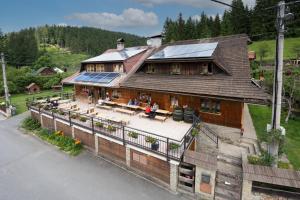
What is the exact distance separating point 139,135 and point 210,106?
5.63m

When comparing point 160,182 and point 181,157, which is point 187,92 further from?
point 160,182

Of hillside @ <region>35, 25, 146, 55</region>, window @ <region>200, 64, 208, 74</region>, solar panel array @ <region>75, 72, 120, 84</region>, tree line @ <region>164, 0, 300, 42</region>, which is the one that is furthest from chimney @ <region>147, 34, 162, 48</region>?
hillside @ <region>35, 25, 146, 55</region>

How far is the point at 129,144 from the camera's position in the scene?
12.1m

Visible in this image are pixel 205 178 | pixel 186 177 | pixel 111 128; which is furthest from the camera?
pixel 111 128

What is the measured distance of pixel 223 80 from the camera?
45.3ft

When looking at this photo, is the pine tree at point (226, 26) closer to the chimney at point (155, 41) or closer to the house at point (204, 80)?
the chimney at point (155, 41)

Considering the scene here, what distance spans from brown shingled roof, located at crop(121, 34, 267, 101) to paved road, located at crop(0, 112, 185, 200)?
6901 mm

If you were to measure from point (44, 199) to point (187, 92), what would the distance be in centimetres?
1076

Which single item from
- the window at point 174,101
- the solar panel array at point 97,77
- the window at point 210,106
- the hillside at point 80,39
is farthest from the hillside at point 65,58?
the window at point 210,106

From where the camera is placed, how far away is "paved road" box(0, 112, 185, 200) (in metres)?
10.6

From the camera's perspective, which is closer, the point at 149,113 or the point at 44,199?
the point at 44,199

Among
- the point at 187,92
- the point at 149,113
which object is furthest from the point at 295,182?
the point at 149,113

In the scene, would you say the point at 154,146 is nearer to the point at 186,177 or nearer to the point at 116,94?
the point at 186,177

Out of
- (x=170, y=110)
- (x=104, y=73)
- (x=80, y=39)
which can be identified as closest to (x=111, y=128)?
(x=170, y=110)
